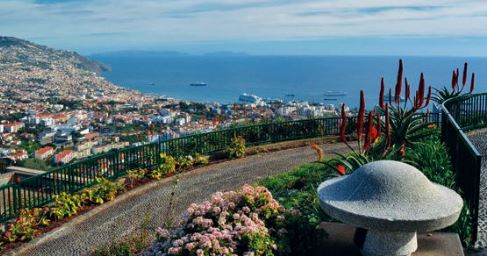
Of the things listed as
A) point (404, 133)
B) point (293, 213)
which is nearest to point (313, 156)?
point (404, 133)

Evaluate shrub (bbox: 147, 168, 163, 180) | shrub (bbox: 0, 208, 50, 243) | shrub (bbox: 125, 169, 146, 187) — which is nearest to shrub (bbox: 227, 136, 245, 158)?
shrub (bbox: 147, 168, 163, 180)

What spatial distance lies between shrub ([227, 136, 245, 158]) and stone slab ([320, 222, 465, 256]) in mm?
8944

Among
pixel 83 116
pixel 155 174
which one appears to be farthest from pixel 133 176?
pixel 83 116

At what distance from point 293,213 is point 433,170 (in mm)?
2583

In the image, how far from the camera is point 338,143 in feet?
56.3

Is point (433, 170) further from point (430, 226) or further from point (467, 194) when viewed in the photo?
point (430, 226)

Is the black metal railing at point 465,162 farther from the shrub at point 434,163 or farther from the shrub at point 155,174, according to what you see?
the shrub at point 155,174

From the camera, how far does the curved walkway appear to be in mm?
9639

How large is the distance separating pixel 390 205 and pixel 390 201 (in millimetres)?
57

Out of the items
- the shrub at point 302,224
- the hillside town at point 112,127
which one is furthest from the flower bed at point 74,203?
the shrub at point 302,224

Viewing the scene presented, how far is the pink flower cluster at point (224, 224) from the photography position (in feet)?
18.5

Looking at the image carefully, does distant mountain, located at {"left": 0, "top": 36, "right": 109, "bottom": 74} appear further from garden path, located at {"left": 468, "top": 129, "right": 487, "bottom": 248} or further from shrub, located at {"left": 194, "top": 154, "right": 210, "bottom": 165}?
garden path, located at {"left": 468, "top": 129, "right": 487, "bottom": 248}

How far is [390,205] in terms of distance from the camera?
533cm

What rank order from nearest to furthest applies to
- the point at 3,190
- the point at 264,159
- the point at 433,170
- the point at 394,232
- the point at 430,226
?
the point at 430,226
the point at 394,232
the point at 433,170
the point at 3,190
the point at 264,159
